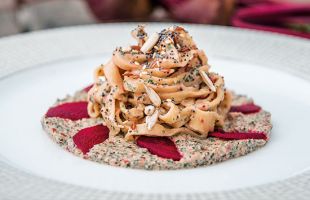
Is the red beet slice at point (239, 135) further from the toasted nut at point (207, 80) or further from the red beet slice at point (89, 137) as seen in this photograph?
the red beet slice at point (89, 137)

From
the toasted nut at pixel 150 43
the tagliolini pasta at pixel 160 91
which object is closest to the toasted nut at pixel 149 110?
the tagliolini pasta at pixel 160 91

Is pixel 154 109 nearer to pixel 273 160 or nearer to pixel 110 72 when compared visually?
pixel 110 72

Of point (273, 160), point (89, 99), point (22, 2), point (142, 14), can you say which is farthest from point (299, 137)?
point (22, 2)

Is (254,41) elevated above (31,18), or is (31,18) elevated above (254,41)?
(31,18)

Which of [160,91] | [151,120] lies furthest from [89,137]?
[160,91]

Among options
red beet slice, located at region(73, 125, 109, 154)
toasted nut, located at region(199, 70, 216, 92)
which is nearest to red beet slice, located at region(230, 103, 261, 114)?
toasted nut, located at region(199, 70, 216, 92)

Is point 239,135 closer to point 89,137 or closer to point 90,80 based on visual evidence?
point 89,137

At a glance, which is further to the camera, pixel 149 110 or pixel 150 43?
pixel 150 43
